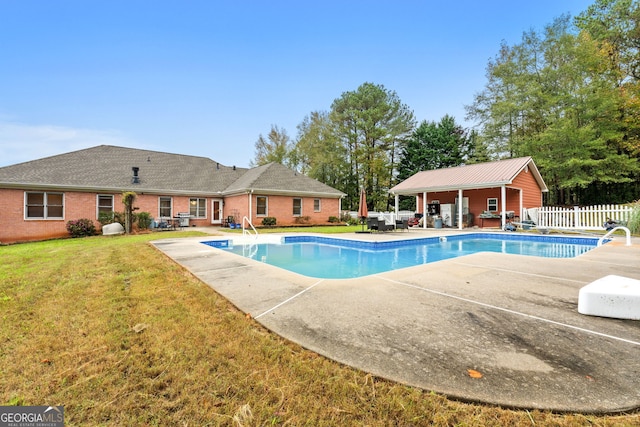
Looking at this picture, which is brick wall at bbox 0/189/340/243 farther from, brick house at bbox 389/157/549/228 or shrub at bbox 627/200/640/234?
shrub at bbox 627/200/640/234

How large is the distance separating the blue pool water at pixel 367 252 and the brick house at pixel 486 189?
4445 mm

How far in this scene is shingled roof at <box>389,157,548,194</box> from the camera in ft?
52.3

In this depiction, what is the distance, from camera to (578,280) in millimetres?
4262

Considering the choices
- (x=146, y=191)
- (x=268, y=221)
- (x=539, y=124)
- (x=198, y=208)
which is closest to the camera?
(x=146, y=191)

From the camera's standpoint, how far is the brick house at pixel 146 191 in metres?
13.9

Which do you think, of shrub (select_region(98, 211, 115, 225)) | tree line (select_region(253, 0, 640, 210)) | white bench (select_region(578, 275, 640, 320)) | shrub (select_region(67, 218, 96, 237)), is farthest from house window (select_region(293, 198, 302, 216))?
white bench (select_region(578, 275, 640, 320))

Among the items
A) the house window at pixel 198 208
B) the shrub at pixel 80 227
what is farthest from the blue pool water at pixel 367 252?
the house window at pixel 198 208

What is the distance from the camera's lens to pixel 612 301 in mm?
2818

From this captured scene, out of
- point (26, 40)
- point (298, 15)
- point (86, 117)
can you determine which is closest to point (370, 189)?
point (298, 15)

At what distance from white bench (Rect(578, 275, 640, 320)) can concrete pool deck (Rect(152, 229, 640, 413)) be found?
0.30ft

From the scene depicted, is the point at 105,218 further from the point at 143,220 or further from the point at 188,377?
the point at 188,377

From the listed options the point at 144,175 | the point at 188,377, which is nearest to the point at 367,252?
the point at 188,377

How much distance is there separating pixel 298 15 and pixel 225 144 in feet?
61.7

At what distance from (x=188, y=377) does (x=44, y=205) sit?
60.3 ft
